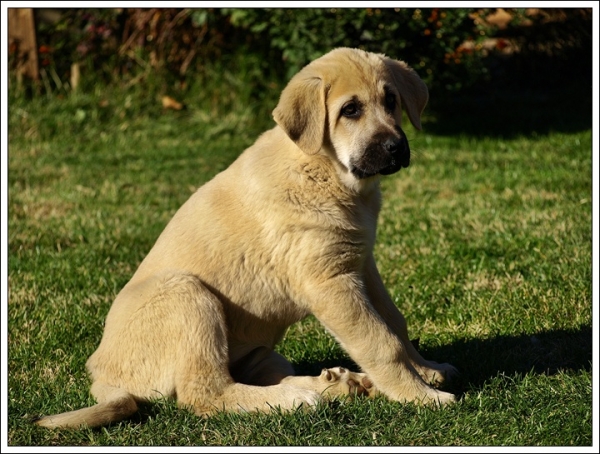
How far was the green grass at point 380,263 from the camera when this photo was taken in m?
3.43

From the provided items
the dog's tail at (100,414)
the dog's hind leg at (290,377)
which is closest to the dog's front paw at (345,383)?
the dog's hind leg at (290,377)

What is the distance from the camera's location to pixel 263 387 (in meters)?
3.61

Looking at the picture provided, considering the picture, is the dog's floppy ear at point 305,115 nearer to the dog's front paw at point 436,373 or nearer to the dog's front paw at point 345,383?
the dog's front paw at point 345,383

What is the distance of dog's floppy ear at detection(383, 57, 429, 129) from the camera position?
3912mm

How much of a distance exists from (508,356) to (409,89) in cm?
135

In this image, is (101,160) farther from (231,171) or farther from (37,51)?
(231,171)

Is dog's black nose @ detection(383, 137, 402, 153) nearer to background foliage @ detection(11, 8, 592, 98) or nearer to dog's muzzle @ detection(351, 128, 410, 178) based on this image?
dog's muzzle @ detection(351, 128, 410, 178)

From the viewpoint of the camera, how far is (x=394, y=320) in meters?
3.92

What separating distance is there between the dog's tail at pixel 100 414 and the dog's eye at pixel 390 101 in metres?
1.66

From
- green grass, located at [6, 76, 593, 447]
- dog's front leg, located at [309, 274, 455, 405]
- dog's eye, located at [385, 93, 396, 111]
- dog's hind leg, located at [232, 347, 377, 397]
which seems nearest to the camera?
green grass, located at [6, 76, 593, 447]

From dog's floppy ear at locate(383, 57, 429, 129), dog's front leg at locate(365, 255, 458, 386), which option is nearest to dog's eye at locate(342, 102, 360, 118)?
dog's floppy ear at locate(383, 57, 429, 129)

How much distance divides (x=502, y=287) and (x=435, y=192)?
7.59 feet

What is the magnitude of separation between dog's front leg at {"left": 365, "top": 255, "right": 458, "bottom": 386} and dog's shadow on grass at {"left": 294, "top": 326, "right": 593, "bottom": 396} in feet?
0.25

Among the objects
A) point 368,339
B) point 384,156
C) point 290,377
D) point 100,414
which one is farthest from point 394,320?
point 100,414
